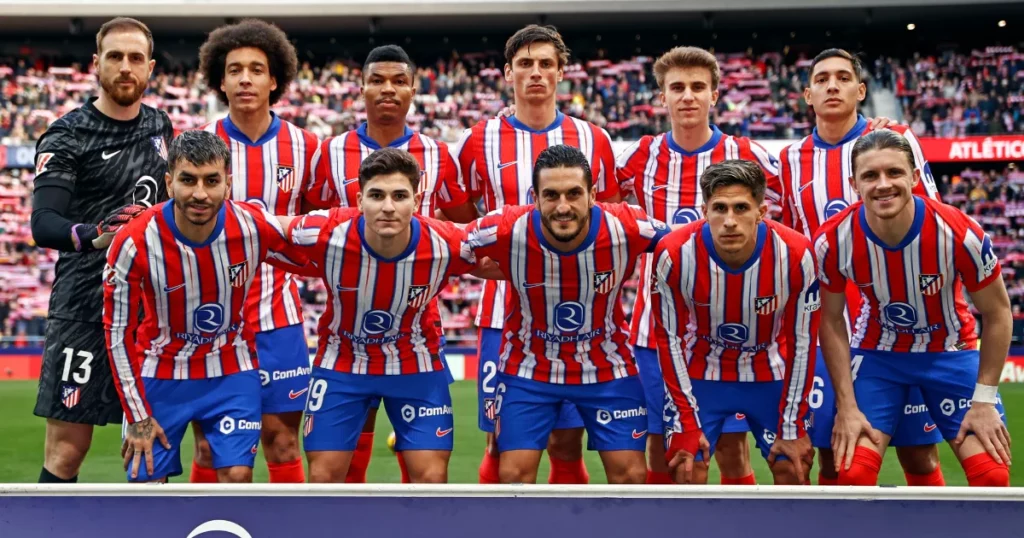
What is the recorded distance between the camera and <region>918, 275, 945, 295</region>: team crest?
381 cm

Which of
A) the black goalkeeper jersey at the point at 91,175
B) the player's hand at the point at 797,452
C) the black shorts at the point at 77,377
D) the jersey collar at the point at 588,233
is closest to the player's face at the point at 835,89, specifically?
the jersey collar at the point at 588,233

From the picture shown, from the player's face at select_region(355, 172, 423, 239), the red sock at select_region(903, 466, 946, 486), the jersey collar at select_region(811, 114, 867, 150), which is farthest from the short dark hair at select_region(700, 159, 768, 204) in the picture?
the red sock at select_region(903, 466, 946, 486)

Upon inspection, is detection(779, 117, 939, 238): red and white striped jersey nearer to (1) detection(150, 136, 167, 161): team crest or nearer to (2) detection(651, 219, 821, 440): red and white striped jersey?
(2) detection(651, 219, 821, 440): red and white striped jersey

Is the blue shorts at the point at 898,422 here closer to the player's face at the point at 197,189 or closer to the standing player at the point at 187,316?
the standing player at the point at 187,316

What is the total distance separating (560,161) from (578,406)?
1.01 m

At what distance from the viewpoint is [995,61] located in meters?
19.2

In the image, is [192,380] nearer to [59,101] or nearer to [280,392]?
[280,392]

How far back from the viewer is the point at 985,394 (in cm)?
368

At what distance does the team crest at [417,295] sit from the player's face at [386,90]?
3.38 ft

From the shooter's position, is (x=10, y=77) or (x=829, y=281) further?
(x=10, y=77)

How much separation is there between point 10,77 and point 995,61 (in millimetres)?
19873

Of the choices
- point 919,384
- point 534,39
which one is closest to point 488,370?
point 534,39

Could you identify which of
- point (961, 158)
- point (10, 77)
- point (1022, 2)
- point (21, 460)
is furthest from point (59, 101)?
point (1022, 2)

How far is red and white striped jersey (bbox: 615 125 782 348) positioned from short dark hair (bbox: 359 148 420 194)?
125 centimetres
